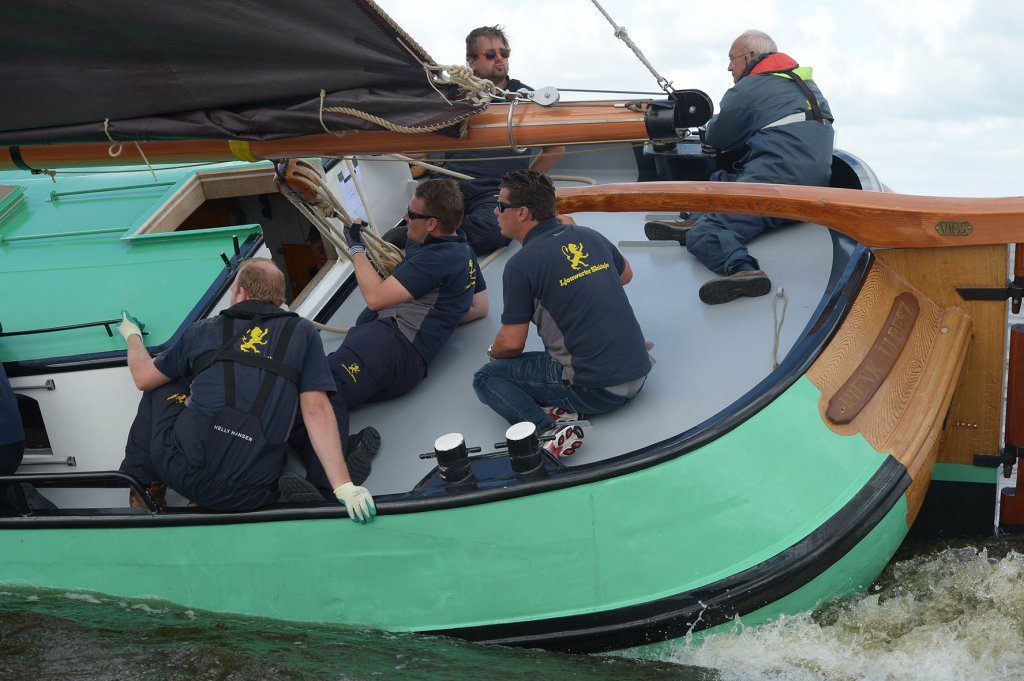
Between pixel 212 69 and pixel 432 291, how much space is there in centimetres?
122

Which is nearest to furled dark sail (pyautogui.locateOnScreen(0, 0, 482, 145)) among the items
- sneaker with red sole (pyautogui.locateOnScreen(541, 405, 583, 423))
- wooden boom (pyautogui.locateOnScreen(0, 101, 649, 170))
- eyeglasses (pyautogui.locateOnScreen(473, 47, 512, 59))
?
wooden boom (pyautogui.locateOnScreen(0, 101, 649, 170))

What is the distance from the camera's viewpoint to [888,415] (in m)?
3.67

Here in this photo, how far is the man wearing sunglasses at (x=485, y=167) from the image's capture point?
5.53m

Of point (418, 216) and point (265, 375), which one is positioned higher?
point (418, 216)

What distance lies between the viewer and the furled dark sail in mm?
3779

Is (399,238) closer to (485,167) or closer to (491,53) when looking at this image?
(485,167)

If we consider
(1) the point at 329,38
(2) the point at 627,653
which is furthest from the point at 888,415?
(1) the point at 329,38

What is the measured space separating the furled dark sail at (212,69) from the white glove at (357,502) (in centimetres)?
131

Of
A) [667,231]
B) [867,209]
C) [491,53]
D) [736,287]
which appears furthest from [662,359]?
[491,53]

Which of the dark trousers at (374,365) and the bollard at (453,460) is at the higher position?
the dark trousers at (374,365)

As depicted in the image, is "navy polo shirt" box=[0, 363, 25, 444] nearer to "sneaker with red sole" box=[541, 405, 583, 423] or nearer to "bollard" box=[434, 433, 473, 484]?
"bollard" box=[434, 433, 473, 484]

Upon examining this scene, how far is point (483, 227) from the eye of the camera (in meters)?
5.52

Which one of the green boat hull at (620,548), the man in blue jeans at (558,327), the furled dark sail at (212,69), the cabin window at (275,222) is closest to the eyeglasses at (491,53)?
the cabin window at (275,222)

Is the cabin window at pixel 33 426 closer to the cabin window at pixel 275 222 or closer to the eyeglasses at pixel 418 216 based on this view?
the cabin window at pixel 275 222
